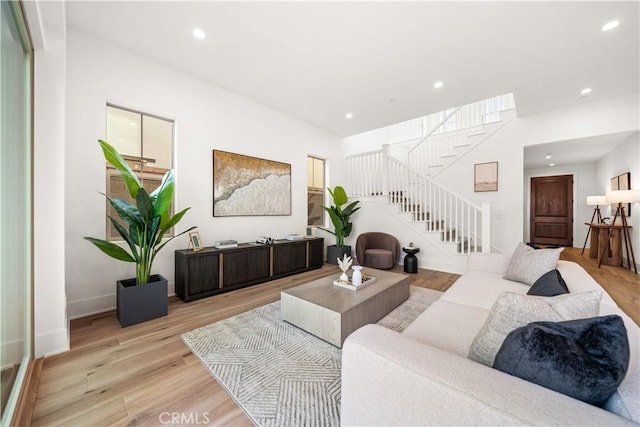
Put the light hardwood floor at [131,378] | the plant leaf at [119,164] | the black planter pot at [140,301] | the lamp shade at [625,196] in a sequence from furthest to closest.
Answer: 1. the lamp shade at [625,196]
2. the black planter pot at [140,301]
3. the plant leaf at [119,164]
4. the light hardwood floor at [131,378]

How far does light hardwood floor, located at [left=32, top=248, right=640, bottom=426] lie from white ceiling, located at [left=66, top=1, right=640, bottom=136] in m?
2.94

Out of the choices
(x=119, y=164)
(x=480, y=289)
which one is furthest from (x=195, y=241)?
(x=480, y=289)

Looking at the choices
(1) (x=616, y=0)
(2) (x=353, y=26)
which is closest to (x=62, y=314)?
(2) (x=353, y=26)

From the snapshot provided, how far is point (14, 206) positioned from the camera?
1.49 meters

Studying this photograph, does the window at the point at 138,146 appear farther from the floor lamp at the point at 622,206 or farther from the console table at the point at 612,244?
the console table at the point at 612,244

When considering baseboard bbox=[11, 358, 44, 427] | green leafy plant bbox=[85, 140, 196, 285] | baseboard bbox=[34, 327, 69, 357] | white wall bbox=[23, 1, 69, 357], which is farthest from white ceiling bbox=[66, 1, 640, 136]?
baseboard bbox=[11, 358, 44, 427]

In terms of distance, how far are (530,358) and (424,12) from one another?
276cm

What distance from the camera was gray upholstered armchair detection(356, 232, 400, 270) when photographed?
14.5 feet

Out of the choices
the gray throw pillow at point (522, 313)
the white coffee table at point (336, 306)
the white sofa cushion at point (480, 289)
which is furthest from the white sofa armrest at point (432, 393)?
the white sofa cushion at point (480, 289)

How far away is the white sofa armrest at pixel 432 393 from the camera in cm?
64

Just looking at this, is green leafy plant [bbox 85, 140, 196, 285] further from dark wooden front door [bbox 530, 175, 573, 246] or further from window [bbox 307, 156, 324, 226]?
dark wooden front door [bbox 530, 175, 573, 246]

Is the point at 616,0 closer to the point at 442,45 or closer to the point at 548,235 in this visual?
the point at 442,45

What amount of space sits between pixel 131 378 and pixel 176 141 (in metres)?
2.67

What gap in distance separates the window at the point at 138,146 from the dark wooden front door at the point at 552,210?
944cm
